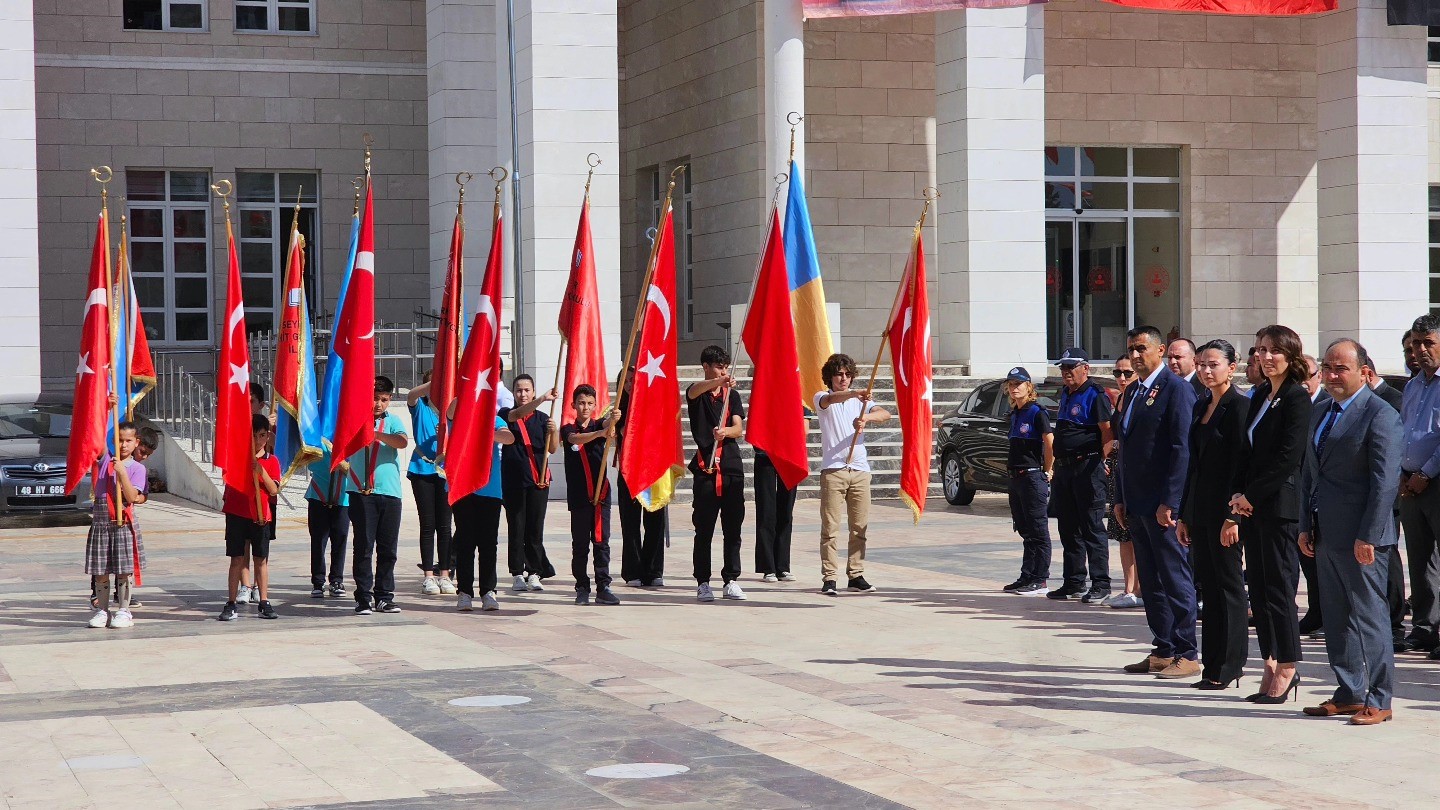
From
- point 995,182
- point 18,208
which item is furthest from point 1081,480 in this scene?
point 18,208

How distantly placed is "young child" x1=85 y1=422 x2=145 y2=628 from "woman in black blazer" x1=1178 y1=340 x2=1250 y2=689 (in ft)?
23.1

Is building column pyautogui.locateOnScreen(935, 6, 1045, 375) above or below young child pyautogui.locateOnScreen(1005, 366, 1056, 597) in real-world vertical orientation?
above

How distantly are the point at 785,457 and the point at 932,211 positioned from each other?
15708mm

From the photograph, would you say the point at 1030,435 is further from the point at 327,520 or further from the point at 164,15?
the point at 164,15

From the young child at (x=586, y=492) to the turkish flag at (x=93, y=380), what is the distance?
10.7ft

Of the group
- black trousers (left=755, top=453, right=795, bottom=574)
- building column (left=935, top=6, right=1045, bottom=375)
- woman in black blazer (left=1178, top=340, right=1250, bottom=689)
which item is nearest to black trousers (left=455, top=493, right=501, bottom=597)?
black trousers (left=755, top=453, right=795, bottom=574)

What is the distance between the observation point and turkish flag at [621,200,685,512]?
12.9m

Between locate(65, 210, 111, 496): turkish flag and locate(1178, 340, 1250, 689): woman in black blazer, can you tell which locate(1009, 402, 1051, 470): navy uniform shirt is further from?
locate(65, 210, 111, 496): turkish flag

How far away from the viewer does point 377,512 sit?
1248cm

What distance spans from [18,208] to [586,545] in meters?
13.4

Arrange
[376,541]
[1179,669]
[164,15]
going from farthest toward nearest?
[164,15] → [376,541] → [1179,669]

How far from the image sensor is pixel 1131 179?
30547 millimetres

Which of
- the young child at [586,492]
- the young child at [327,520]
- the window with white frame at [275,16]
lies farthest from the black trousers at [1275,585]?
the window with white frame at [275,16]

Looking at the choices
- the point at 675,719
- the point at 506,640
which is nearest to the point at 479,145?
the point at 506,640
